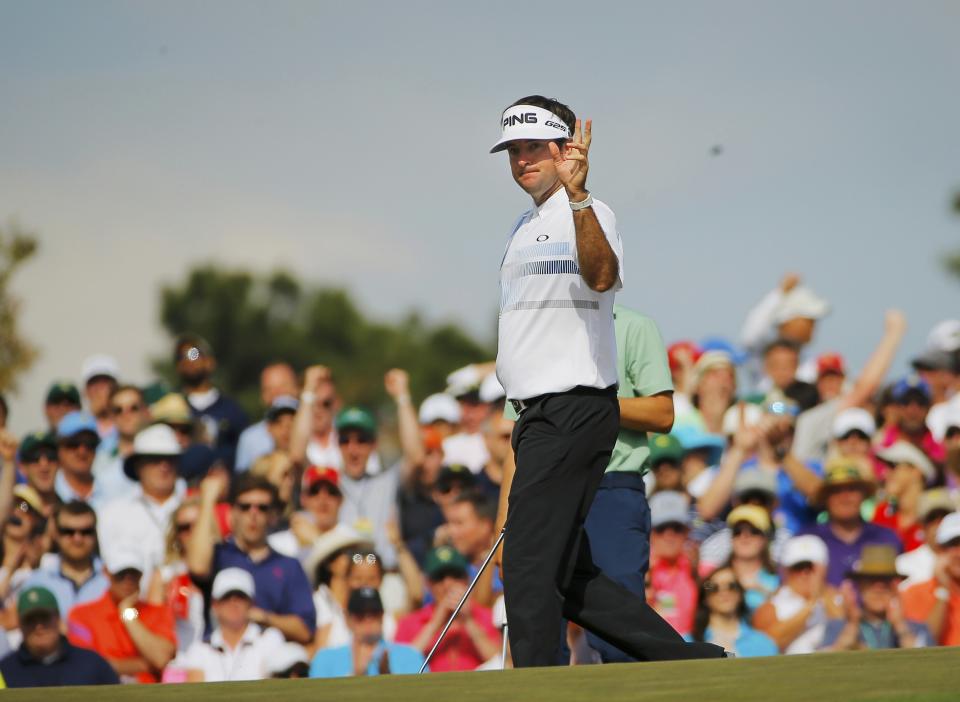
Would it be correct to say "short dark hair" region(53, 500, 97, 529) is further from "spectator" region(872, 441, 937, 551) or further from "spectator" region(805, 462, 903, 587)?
"spectator" region(872, 441, 937, 551)

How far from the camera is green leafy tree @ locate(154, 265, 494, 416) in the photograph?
60531 millimetres

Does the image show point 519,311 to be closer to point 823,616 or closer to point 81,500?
point 823,616

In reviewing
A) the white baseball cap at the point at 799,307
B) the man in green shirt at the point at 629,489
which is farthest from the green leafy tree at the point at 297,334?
the man in green shirt at the point at 629,489

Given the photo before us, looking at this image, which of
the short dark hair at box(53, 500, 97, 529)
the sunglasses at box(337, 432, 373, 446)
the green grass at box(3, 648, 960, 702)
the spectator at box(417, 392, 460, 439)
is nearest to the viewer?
the green grass at box(3, 648, 960, 702)

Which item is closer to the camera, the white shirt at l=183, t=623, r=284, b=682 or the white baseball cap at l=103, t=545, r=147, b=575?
the white shirt at l=183, t=623, r=284, b=682

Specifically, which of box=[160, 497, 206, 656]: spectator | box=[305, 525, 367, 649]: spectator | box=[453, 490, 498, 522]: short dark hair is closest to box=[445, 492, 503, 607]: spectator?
box=[453, 490, 498, 522]: short dark hair

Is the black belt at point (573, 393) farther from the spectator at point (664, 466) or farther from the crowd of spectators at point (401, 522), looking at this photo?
the spectator at point (664, 466)

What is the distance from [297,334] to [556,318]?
62.0 m

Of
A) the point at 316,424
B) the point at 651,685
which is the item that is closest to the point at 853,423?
the point at 316,424

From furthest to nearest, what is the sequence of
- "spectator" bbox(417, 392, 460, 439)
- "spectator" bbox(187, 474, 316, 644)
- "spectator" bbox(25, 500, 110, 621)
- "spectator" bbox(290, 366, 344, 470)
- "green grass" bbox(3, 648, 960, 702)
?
"spectator" bbox(417, 392, 460, 439)
"spectator" bbox(290, 366, 344, 470)
"spectator" bbox(25, 500, 110, 621)
"spectator" bbox(187, 474, 316, 644)
"green grass" bbox(3, 648, 960, 702)

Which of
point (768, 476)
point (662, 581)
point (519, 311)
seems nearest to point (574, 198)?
point (519, 311)

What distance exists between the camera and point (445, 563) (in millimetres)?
8703

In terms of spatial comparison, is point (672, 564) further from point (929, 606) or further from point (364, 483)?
point (364, 483)

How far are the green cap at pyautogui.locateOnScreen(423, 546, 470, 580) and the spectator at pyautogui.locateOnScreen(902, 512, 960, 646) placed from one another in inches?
91.0
